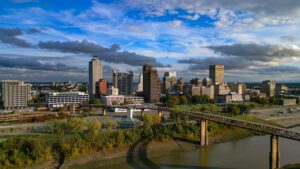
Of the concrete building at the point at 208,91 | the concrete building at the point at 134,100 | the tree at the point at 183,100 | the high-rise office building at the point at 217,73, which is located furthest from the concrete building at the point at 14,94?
the high-rise office building at the point at 217,73

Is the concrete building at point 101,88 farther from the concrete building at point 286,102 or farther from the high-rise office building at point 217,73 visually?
the high-rise office building at point 217,73

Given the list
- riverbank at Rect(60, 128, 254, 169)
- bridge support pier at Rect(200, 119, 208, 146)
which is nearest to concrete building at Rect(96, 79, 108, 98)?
riverbank at Rect(60, 128, 254, 169)

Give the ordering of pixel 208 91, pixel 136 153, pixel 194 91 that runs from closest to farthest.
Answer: pixel 136 153 < pixel 194 91 < pixel 208 91

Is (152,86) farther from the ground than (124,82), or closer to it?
closer to it

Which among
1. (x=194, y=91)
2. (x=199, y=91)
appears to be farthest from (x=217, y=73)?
(x=194, y=91)

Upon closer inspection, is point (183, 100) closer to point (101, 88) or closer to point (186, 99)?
point (186, 99)
